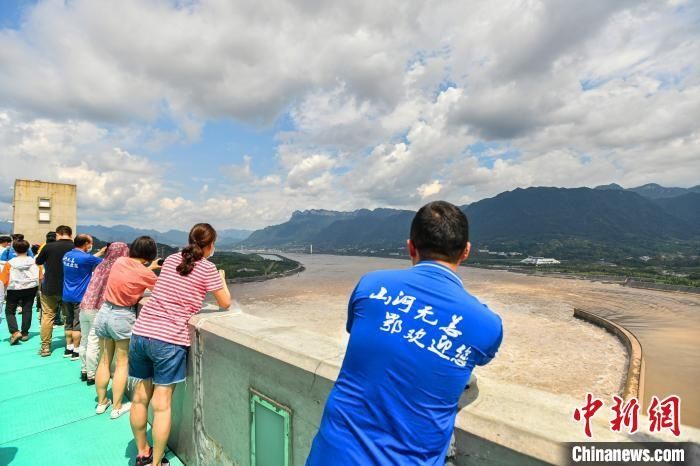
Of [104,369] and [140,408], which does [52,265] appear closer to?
[104,369]

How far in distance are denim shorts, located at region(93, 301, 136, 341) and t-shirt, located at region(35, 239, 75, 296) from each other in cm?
305

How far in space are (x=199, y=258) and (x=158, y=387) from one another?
108cm

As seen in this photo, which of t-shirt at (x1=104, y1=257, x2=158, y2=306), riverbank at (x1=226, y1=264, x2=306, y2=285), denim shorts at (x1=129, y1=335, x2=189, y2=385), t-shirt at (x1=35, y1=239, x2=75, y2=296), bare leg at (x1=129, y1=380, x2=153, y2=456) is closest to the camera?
denim shorts at (x1=129, y1=335, x2=189, y2=385)

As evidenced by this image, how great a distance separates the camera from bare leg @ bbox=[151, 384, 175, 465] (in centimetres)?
281

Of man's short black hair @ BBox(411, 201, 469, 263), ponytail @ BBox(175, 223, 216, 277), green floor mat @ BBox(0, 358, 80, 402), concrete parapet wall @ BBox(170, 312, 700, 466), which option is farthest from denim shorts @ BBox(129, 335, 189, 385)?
green floor mat @ BBox(0, 358, 80, 402)

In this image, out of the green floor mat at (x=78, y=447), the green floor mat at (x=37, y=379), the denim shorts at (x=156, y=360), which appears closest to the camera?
the denim shorts at (x=156, y=360)

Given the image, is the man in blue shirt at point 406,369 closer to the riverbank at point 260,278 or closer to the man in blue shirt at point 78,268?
the man in blue shirt at point 78,268

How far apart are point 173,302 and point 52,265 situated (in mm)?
4532

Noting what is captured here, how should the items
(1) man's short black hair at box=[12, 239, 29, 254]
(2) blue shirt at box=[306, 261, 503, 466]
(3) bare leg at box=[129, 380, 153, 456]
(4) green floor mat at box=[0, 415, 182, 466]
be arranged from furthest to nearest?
(1) man's short black hair at box=[12, 239, 29, 254] < (4) green floor mat at box=[0, 415, 182, 466] < (3) bare leg at box=[129, 380, 153, 456] < (2) blue shirt at box=[306, 261, 503, 466]

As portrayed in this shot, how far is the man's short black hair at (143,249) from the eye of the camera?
11.8 feet

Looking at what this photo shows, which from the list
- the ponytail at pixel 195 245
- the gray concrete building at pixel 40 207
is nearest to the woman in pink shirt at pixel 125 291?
the ponytail at pixel 195 245

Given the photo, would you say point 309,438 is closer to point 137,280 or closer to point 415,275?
point 415,275

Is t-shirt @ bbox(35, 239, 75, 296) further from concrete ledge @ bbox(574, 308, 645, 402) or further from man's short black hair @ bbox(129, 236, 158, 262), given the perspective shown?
concrete ledge @ bbox(574, 308, 645, 402)

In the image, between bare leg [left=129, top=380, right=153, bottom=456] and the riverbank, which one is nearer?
bare leg [left=129, top=380, right=153, bottom=456]
